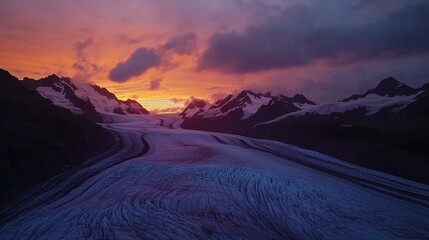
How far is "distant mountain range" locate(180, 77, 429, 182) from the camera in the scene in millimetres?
30125

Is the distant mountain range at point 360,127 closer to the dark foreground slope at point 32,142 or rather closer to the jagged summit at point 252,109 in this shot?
the jagged summit at point 252,109

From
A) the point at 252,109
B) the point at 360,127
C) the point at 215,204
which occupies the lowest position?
the point at 215,204

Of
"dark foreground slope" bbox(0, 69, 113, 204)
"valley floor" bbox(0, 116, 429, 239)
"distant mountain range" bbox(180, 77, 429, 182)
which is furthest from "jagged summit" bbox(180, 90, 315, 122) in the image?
"valley floor" bbox(0, 116, 429, 239)

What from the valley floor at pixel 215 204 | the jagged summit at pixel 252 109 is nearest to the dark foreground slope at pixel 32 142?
the valley floor at pixel 215 204

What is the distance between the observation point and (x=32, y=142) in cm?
2159

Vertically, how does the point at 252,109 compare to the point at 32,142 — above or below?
above

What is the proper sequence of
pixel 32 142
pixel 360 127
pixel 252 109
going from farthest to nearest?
pixel 252 109
pixel 360 127
pixel 32 142

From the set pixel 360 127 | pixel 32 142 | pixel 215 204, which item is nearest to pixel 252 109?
pixel 360 127

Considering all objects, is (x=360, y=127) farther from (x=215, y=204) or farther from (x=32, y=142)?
(x=32, y=142)

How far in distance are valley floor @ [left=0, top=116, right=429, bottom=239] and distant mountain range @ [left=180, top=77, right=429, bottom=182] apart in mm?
6475

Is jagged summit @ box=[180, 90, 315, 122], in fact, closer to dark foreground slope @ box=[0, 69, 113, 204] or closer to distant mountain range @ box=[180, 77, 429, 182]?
distant mountain range @ box=[180, 77, 429, 182]

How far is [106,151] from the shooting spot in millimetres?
28031

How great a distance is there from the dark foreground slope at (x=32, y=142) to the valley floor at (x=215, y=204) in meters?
1.06

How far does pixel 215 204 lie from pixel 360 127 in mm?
32889
